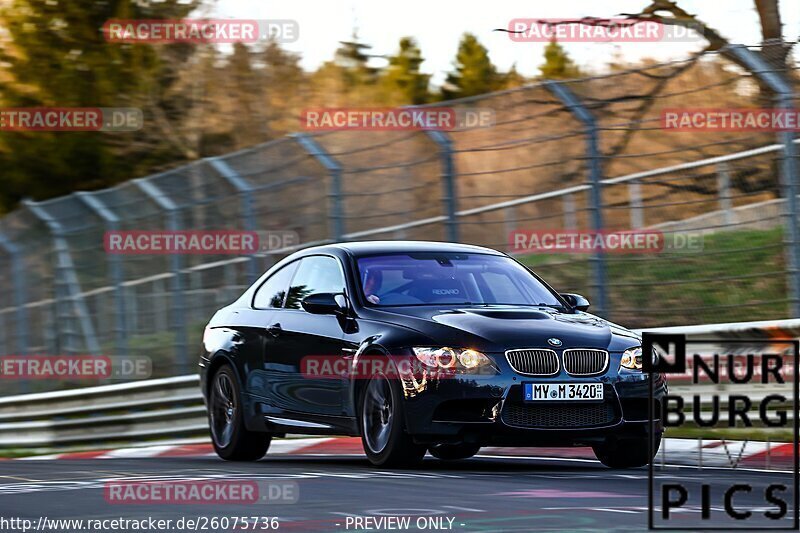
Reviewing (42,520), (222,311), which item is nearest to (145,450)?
(222,311)

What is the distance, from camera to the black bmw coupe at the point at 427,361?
999cm

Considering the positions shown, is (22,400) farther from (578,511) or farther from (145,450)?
(578,511)

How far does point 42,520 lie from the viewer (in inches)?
303

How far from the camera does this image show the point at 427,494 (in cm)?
848

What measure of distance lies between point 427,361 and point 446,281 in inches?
52.7

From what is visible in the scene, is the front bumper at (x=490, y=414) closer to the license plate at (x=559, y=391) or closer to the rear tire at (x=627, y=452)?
the license plate at (x=559, y=391)

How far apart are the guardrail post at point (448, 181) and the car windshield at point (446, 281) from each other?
128 inches

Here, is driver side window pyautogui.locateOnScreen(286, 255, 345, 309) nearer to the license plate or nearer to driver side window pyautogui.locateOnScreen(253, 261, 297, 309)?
driver side window pyautogui.locateOnScreen(253, 261, 297, 309)

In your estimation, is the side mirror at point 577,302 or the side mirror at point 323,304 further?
the side mirror at point 577,302

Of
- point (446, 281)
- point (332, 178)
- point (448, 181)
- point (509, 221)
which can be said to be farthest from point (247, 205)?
point (446, 281)

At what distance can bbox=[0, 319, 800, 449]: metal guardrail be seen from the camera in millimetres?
16266

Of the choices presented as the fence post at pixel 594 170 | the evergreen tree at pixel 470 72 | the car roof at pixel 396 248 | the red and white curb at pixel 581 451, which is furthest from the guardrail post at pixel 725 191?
the evergreen tree at pixel 470 72

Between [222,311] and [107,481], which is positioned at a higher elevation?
[222,311]

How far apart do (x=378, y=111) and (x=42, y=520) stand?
866 centimetres
